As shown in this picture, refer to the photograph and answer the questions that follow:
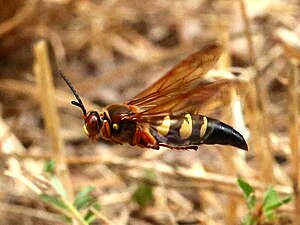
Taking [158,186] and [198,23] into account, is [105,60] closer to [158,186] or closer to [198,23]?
[198,23]

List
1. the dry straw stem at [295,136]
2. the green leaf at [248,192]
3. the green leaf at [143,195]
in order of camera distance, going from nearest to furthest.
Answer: the green leaf at [248,192] < the dry straw stem at [295,136] < the green leaf at [143,195]

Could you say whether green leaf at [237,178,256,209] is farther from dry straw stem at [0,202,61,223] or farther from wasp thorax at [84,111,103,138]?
dry straw stem at [0,202,61,223]

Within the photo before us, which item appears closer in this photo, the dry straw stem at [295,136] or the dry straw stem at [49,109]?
the dry straw stem at [295,136]

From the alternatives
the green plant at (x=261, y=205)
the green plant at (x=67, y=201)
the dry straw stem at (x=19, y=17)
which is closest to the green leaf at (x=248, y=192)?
the green plant at (x=261, y=205)

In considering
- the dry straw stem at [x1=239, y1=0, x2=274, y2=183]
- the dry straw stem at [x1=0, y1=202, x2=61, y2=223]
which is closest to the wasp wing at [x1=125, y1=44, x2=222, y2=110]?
the dry straw stem at [x1=239, y1=0, x2=274, y2=183]

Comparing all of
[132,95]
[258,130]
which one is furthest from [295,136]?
[132,95]

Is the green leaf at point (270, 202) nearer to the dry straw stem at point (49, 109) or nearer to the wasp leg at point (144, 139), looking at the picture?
the wasp leg at point (144, 139)

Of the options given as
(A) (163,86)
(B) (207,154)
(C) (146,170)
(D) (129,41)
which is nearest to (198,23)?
(D) (129,41)
